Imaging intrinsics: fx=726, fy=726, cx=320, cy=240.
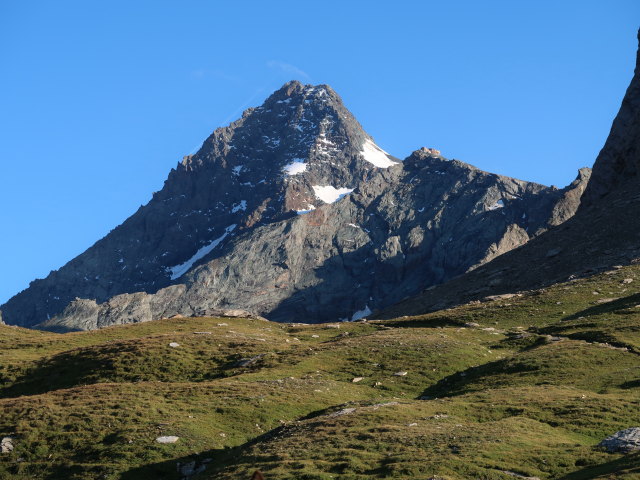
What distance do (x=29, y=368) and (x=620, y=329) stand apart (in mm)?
53169

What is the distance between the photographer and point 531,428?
128 feet

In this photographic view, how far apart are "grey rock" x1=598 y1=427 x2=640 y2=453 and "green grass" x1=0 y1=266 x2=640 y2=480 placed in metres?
0.65

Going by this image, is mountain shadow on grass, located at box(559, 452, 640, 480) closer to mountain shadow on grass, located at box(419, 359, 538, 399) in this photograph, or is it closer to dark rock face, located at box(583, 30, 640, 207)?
mountain shadow on grass, located at box(419, 359, 538, 399)

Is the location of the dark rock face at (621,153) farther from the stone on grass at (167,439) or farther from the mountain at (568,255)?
the stone on grass at (167,439)

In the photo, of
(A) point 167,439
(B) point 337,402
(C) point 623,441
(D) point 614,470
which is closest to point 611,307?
(B) point 337,402

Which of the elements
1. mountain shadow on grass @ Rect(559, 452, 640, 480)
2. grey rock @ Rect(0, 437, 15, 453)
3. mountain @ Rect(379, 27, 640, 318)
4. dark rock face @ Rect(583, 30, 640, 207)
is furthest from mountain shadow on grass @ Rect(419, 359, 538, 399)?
dark rock face @ Rect(583, 30, 640, 207)

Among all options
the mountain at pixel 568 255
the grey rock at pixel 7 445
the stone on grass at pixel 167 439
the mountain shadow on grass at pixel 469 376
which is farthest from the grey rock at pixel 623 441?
the mountain at pixel 568 255

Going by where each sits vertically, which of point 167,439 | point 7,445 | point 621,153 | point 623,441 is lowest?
point 623,441

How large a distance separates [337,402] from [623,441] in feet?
70.2

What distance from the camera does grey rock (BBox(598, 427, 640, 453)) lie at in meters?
33.7

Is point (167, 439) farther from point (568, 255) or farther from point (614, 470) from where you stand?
point (568, 255)

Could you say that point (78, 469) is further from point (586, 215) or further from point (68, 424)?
point (586, 215)

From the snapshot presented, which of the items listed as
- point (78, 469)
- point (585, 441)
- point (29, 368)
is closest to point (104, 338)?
point (29, 368)

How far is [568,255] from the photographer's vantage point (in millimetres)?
125000
